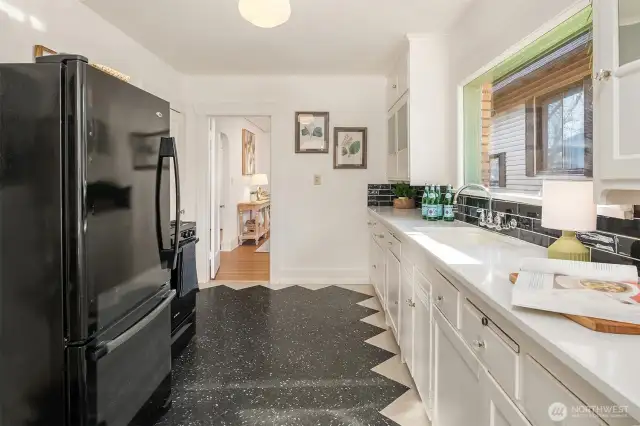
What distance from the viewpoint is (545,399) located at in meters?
0.80

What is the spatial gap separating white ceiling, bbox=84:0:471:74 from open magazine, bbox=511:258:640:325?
2.17m

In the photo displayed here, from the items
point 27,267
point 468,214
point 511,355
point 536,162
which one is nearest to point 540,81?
point 536,162

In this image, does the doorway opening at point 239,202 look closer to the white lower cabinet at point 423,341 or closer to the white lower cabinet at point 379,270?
the white lower cabinet at point 379,270

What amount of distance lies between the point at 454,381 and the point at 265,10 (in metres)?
1.70

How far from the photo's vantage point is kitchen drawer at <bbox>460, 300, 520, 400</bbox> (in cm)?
94

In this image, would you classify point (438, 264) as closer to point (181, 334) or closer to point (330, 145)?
point (181, 334)

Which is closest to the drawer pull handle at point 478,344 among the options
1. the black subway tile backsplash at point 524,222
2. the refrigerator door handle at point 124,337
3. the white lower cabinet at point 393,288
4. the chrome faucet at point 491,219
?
the black subway tile backsplash at point 524,222

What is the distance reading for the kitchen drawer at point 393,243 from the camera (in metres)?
2.54

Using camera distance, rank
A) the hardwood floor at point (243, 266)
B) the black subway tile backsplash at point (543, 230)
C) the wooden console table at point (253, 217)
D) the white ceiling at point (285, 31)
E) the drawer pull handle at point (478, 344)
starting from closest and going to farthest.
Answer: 1. the drawer pull handle at point (478, 344)
2. the black subway tile backsplash at point (543, 230)
3. the white ceiling at point (285, 31)
4. the hardwood floor at point (243, 266)
5. the wooden console table at point (253, 217)

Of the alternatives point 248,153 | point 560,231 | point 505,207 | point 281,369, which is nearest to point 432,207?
point 505,207

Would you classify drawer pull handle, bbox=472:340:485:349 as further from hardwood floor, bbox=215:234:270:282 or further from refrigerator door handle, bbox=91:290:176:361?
hardwood floor, bbox=215:234:270:282

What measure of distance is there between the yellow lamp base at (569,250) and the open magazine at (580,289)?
0.20 metres

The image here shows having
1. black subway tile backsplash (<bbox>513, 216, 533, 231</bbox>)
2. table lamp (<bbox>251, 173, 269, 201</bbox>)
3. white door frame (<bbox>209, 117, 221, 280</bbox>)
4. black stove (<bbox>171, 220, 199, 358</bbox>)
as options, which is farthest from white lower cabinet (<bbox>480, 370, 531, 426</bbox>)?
table lamp (<bbox>251, 173, 269, 201</bbox>)

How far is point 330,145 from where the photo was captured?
4.50 meters
